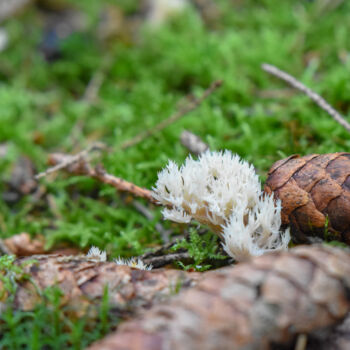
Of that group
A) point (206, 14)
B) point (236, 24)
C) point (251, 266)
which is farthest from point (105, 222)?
point (206, 14)

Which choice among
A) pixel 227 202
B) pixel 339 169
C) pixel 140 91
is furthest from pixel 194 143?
pixel 140 91

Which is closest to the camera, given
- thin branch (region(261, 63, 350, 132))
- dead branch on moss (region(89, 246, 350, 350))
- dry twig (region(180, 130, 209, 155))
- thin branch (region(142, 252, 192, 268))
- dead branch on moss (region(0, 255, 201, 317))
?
dead branch on moss (region(89, 246, 350, 350))

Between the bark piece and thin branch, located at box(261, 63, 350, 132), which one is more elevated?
thin branch, located at box(261, 63, 350, 132)

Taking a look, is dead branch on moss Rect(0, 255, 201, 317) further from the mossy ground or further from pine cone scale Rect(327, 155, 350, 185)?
pine cone scale Rect(327, 155, 350, 185)

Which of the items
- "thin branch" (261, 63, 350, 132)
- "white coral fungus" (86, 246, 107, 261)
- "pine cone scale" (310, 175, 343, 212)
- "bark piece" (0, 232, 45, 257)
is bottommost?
"bark piece" (0, 232, 45, 257)

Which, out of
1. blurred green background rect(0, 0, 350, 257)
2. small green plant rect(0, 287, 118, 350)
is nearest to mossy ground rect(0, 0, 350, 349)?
blurred green background rect(0, 0, 350, 257)

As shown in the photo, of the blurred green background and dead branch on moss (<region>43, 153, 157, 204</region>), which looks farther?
the blurred green background

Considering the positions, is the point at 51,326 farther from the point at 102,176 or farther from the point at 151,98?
the point at 151,98
